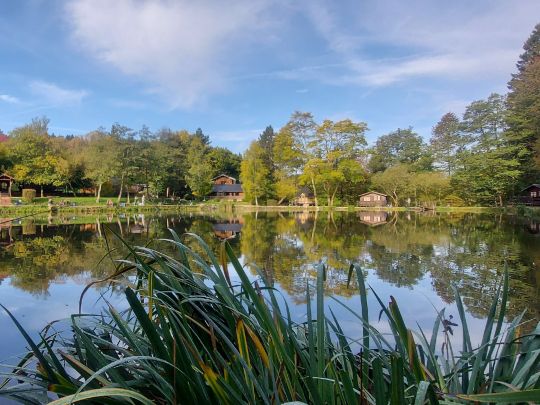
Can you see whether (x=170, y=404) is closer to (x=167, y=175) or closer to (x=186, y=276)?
(x=186, y=276)

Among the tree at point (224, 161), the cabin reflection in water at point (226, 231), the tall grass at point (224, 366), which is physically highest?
the tree at point (224, 161)

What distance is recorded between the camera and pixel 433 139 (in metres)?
Answer: 52.5

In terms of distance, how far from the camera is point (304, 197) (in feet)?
143

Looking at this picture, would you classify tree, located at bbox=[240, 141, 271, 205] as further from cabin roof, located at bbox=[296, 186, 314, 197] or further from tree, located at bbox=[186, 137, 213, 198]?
cabin roof, located at bbox=[296, 186, 314, 197]

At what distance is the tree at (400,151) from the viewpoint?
152 ft

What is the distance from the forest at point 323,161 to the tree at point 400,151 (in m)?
0.20

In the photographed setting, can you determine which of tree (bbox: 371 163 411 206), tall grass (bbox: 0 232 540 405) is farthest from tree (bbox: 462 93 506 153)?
tall grass (bbox: 0 232 540 405)

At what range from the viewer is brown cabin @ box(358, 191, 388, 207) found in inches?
1638

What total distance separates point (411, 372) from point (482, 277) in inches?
253

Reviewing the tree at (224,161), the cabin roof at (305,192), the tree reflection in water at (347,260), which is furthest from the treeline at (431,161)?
the tree reflection in water at (347,260)

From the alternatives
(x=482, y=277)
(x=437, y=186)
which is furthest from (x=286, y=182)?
(x=482, y=277)

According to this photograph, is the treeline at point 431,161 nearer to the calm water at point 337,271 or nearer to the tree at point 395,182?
the tree at point 395,182

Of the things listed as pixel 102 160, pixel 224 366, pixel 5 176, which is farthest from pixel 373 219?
pixel 5 176

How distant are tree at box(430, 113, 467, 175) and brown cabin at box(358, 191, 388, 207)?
7558 mm
